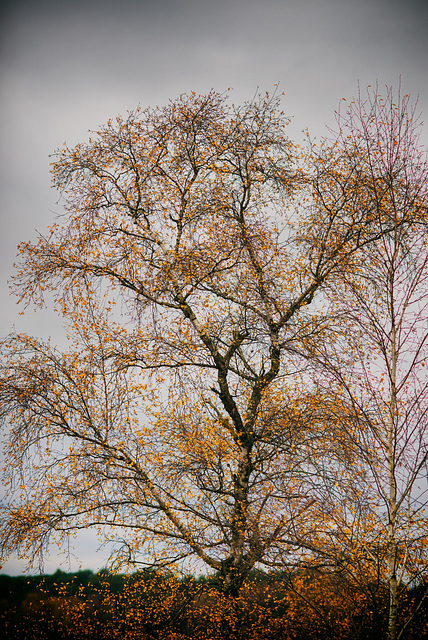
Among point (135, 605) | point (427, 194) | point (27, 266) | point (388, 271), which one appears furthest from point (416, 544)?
point (27, 266)

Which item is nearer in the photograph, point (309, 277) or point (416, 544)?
point (416, 544)

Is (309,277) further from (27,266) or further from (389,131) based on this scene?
(27,266)

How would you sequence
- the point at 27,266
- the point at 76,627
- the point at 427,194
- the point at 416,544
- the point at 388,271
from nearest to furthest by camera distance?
the point at 416,544, the point at 388,271, the point at 427,194, the point at 27,266, the point at 76,627

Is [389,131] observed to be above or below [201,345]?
above

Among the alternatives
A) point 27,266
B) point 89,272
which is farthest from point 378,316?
point 27,266

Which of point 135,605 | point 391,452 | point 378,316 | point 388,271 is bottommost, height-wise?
point 135,605

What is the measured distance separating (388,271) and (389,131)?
1920 mm

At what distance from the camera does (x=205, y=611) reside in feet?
32.7

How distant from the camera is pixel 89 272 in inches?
427

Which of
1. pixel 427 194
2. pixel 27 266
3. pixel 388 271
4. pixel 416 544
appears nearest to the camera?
pixel 416 544

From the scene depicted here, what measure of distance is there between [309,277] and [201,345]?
113 inches

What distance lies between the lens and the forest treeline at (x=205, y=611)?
8.80 metres

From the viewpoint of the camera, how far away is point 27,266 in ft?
35.1

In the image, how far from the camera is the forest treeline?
8.80 metres
